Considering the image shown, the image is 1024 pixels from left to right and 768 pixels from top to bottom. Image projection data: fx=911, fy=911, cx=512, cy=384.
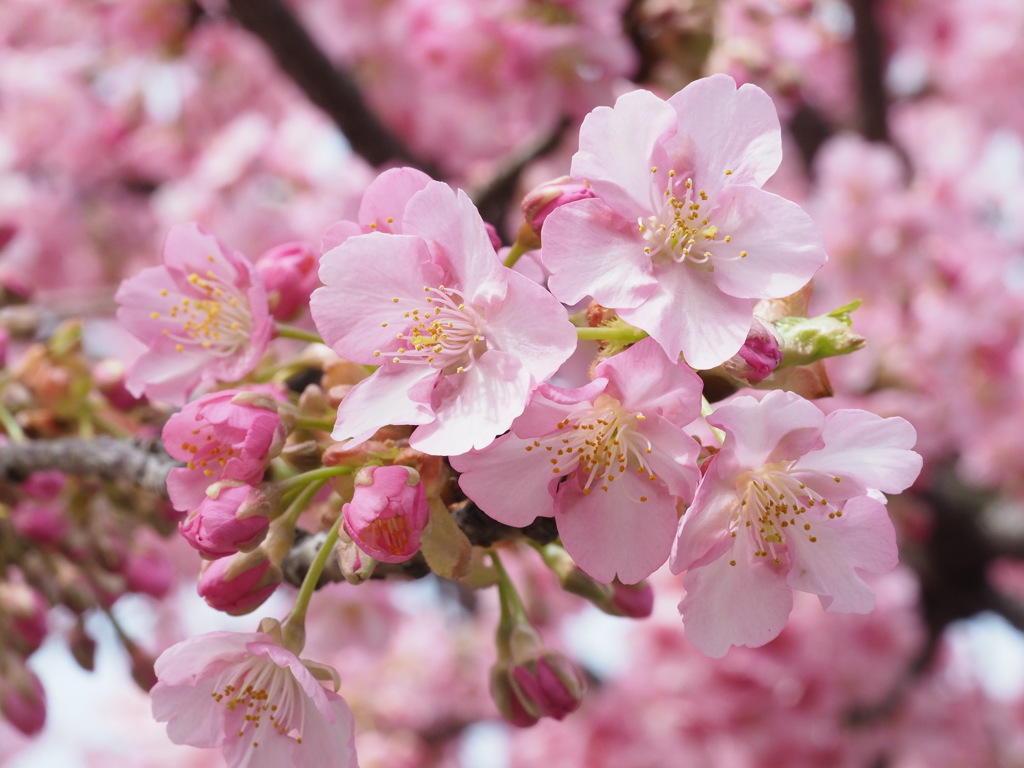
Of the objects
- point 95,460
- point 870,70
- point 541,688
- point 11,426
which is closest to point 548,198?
point 541,688

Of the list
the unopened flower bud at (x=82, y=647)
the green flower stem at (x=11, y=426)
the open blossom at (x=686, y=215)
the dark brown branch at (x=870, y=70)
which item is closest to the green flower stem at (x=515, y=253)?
the open blossom at (x=686, y=215)

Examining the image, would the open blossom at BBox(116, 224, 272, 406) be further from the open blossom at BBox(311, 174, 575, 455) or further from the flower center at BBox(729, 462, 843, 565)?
the flower center at BBox(729, 462, 843, 565)

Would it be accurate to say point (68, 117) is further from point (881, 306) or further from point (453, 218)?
point (453, 218)

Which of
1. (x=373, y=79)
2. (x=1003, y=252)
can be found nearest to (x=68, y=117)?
(x=373, y=79)

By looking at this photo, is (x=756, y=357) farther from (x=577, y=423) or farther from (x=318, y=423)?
(x=318, y=423)

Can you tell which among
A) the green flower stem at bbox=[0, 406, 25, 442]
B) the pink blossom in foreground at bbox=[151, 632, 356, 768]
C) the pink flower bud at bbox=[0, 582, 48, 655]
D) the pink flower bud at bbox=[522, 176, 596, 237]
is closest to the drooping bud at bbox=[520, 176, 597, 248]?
the pink flower bud at bbox=[522, 176, 596, 237]

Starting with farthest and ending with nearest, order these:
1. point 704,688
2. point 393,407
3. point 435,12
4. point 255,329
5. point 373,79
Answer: point 373,79
point 704,688
point 435,12
point 255,329
point 393,407

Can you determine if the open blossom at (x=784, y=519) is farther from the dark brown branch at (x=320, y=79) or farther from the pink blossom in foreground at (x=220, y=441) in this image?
the dark brown branch at (x=320, y=79)
